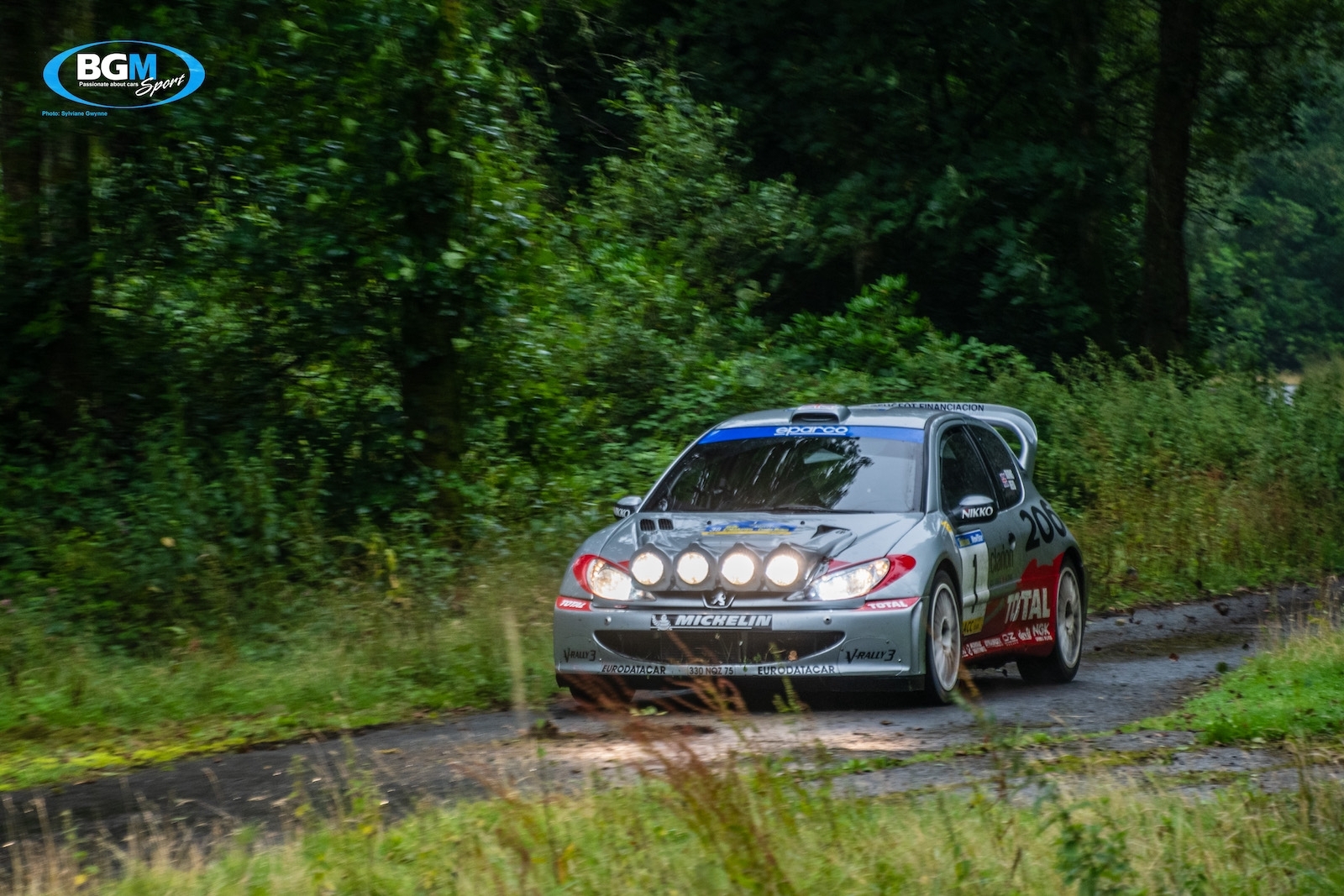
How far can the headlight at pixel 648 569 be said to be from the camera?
9.24 metres

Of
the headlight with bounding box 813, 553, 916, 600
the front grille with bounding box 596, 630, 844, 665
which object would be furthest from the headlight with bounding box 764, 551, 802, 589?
the front grille with bounding box 596, 630, 844, 665

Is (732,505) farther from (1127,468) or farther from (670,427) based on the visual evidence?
(1127,468)

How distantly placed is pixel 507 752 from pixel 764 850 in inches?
134

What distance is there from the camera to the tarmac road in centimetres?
675

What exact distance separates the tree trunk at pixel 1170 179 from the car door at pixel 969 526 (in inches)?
603

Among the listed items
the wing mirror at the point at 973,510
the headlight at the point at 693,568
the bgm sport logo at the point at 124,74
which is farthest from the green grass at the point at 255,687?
the bgm sport logo at the point at 124,74

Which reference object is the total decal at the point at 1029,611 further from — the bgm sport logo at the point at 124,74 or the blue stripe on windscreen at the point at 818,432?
the bgm sport logo at the point at 124,74

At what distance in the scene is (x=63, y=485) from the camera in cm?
1299

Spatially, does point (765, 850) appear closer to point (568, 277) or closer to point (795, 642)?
point (795, 642)

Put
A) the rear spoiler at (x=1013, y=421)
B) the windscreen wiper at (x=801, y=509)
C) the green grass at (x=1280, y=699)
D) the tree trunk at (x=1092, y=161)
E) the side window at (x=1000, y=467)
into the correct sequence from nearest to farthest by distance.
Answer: the green grass at (x=1280, y=699), the windscreen wiper at (x=801, y=509), the side window at (x=1000, y=467), the rear spoiler at (x=1013, y=421), the tree trunk at (x=1092, y=161)

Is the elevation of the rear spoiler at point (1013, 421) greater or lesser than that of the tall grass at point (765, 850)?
greater

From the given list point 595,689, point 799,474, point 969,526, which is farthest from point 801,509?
point 595,689

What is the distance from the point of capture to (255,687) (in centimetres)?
986

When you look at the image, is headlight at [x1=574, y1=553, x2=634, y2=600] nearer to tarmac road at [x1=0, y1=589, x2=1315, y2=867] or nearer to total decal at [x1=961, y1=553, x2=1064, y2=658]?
tarmac road at [x1=0, y1=589, x2=1315, y2=867]
